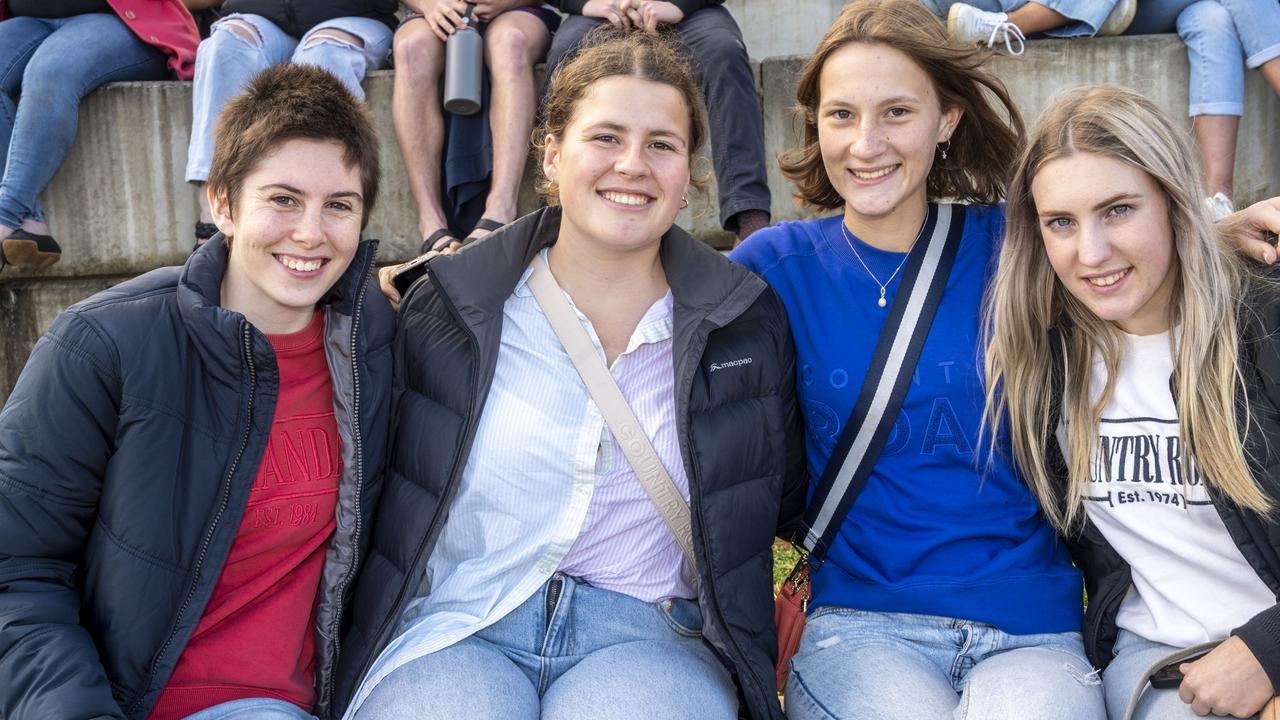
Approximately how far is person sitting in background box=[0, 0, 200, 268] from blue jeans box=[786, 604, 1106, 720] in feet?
12.3

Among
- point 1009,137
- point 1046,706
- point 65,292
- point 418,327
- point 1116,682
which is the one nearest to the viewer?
point 1046,706

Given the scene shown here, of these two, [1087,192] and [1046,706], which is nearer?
[1046,706]

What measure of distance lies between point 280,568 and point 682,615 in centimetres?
92

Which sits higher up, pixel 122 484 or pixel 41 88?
pixel 41 88

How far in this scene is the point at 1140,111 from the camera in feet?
8.55

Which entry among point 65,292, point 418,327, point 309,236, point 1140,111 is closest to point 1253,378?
point 1140,111

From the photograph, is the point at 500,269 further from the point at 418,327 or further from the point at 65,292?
the point at 65,292

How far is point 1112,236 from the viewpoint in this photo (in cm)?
258

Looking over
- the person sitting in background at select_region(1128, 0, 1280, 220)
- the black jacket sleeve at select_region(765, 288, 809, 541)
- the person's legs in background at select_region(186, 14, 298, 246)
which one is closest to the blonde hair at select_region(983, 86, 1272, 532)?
the black jacket sleeve at select_region(765, 288, 809, 541)

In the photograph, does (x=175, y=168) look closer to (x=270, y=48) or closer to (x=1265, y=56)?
(x=270, y=48)

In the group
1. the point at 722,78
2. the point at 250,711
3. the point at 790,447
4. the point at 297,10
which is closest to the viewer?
the point at 250,711

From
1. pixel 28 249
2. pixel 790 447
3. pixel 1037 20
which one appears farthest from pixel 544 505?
pixel 1037 20

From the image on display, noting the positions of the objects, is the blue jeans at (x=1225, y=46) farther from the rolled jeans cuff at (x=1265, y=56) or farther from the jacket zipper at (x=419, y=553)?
the jacket zipper at (x=419, y=553)

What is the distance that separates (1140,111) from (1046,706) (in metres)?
1.34
